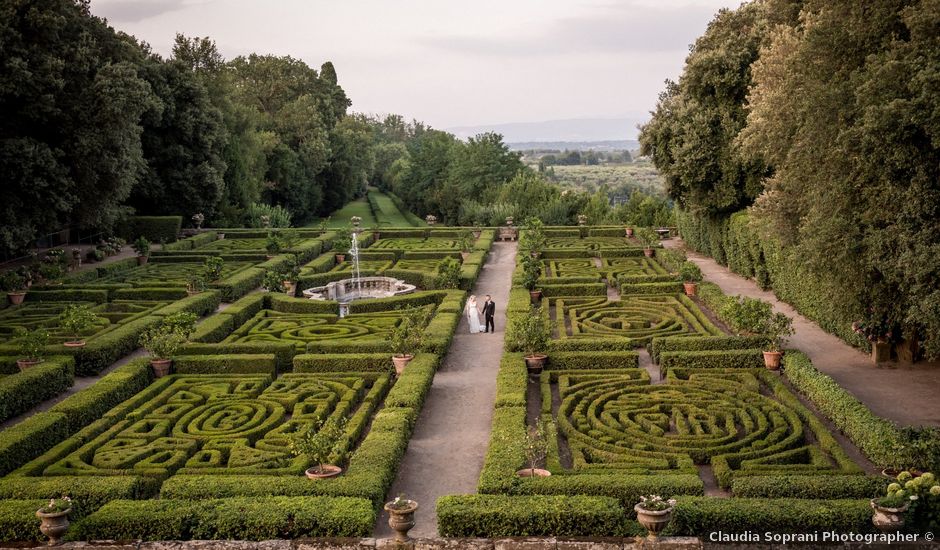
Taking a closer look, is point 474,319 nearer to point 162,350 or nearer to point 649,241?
point 162,350

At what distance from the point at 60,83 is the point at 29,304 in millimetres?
8376

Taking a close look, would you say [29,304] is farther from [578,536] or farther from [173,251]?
[578,536]

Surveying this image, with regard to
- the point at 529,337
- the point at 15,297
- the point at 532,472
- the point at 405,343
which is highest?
the point at 15,297

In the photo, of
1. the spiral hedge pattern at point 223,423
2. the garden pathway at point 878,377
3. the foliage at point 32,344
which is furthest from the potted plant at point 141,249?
the garden pathway at point 878,377

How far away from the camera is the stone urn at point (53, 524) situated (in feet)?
42.5

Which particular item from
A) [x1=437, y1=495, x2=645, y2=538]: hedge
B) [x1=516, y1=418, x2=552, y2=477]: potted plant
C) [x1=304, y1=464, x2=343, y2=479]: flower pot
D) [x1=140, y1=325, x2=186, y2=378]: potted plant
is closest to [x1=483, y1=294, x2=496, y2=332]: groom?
[x1=140, y1=325, x2=186, y2=378]: potted plant

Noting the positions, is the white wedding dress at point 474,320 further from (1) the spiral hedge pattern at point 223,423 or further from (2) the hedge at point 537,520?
(2) the hedge at point 537,520

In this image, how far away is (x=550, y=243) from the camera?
4609 centimetres

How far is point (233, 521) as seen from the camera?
13234 mm

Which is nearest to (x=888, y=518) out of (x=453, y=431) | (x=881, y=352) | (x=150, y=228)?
(x=453, y=431)

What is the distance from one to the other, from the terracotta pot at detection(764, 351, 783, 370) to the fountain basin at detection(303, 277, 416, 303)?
15.5m

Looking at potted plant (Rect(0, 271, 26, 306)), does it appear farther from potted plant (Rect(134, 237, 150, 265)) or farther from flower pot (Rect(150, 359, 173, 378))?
flower pot (Rect(150, 359, 173, 378))

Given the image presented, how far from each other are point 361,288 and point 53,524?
922 inches

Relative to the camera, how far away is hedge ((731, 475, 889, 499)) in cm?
1396
